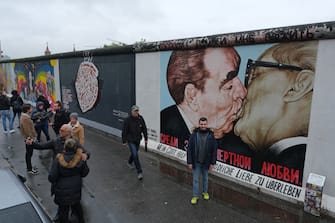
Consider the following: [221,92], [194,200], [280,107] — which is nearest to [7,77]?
[221,92]

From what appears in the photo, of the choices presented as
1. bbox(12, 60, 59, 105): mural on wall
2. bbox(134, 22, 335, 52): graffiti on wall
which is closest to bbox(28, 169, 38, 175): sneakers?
bbox(134, 22, 335, 52): graffiti on wall

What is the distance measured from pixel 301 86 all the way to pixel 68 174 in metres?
4.46

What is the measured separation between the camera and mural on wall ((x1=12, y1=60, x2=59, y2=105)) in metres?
15.2

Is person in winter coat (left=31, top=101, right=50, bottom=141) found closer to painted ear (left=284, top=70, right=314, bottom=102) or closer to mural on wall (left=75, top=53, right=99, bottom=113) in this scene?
mural on wall (left=75, top=53, right=99, bottom=113)

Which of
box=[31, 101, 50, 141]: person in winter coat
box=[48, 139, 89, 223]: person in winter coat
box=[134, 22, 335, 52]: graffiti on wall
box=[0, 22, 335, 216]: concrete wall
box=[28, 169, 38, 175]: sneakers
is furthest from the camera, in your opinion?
box=[31, 101, 50, 141]: person in winter coat

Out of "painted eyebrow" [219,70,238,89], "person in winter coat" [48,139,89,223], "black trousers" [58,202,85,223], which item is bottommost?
"black trousers" [58,202,85,223]

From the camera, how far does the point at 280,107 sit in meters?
5.24

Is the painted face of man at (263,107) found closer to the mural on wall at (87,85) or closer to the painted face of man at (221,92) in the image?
the painted face of man at (221,92)

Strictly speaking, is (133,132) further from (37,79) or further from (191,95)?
(37,79)

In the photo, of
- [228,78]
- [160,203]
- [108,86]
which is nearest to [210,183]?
[160,203]

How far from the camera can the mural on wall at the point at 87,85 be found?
37.3 feet

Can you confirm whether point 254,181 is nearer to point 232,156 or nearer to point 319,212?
point 232,156

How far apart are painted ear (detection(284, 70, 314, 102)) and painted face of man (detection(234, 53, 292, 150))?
12 centimetres

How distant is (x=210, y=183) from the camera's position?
239 inches
